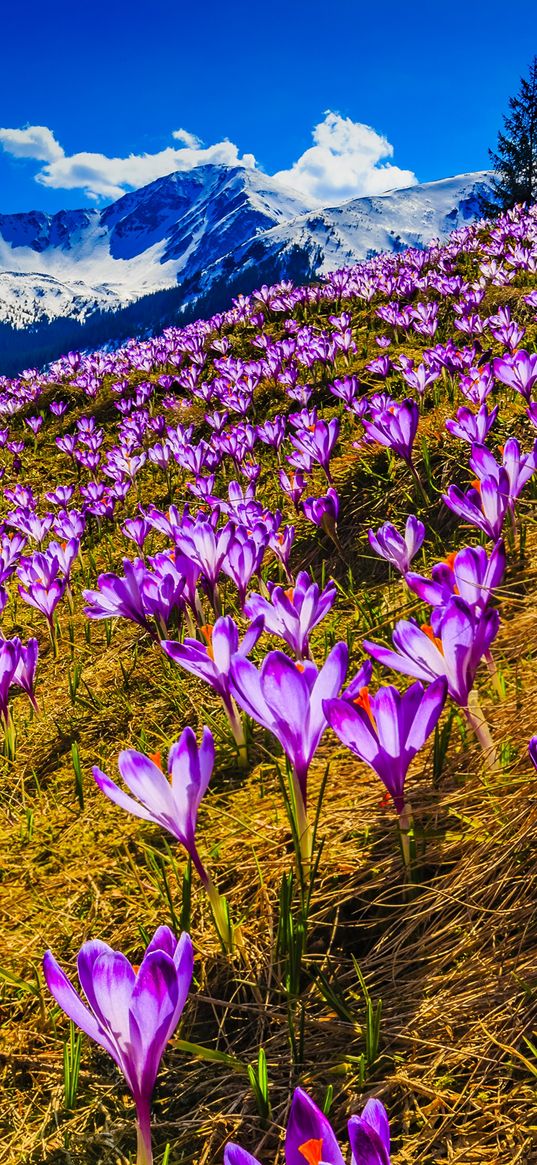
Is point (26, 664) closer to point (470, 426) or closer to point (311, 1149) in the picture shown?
point (470, 426)

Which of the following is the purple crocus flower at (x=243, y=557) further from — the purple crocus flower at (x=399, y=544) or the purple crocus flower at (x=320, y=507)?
the purple crocus flower at (x=320, y=507)

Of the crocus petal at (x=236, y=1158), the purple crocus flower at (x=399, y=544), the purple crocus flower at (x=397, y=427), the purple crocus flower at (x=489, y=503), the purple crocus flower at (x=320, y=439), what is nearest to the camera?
the crocus petal at (x=236, y=1158)

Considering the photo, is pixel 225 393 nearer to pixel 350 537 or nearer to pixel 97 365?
pixel 350 537

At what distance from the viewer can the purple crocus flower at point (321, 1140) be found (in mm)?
668

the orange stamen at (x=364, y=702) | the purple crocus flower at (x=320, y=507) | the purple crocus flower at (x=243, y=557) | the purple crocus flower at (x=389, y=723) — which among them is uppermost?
the purple crocus flower at (x=320, y=507)

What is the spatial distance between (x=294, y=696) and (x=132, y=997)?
0.51 meters

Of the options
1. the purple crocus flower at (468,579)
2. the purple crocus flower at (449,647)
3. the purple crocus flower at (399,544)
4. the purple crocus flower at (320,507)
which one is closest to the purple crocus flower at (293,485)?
the purple crocus flower at (320,507)

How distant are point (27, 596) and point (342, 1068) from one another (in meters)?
2.82

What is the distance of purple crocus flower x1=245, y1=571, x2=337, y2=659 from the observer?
1.73 metres

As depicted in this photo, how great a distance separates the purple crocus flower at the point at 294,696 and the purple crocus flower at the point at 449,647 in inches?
3.4

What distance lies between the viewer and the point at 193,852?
4.15ft

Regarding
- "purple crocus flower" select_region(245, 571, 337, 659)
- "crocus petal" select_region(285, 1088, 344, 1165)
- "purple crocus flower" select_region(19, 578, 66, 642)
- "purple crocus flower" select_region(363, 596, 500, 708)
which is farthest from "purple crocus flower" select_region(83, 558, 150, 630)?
"crocus petal" select_region(285, 1088, 344, 1165)

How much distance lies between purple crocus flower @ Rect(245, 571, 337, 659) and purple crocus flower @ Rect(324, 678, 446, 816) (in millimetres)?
512

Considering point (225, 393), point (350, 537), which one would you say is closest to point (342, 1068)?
point (350, 537)
